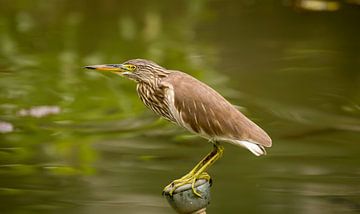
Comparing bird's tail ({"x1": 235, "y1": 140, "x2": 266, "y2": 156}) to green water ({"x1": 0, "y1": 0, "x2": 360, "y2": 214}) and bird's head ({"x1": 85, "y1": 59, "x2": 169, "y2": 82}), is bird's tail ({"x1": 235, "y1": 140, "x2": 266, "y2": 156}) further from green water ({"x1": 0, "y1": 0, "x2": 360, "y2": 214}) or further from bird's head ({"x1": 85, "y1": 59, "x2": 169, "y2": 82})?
green water ({"x1": 0, "y1": 0, "x2": 360, "y2": 214})

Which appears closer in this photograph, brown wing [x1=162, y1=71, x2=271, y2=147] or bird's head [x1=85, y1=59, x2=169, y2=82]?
brown wing [x1=162, y1=71, x2=271, y2=147]

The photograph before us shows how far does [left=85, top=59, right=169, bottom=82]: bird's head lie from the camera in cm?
382

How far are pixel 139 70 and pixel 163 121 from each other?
2.34 metres

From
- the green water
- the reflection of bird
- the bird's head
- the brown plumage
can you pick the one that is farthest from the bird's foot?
the green water

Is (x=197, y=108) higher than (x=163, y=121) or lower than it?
higher

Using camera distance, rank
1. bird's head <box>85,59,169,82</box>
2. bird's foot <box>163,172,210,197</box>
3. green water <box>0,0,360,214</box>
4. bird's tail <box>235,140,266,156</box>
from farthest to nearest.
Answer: green water <box>0,0,360,214</box>
bird's head <box>85,59,169,82</box>
bird's tail <box>235,140,266,156</box>
bird's foot <box>163,172,210,197</box>

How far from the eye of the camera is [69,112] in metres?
6.30

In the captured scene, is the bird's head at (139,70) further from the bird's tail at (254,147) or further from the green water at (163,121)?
the green water at (163,121)

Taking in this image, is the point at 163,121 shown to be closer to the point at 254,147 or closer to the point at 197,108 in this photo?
the point at 197,108

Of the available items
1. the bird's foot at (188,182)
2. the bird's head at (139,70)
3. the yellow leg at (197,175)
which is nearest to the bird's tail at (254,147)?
the yellow leg at (197,175)

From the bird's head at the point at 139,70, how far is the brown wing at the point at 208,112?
0.27 feet

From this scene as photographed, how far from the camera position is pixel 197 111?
3729mm

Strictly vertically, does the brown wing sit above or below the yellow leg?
above

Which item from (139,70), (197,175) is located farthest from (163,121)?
(197,175)
